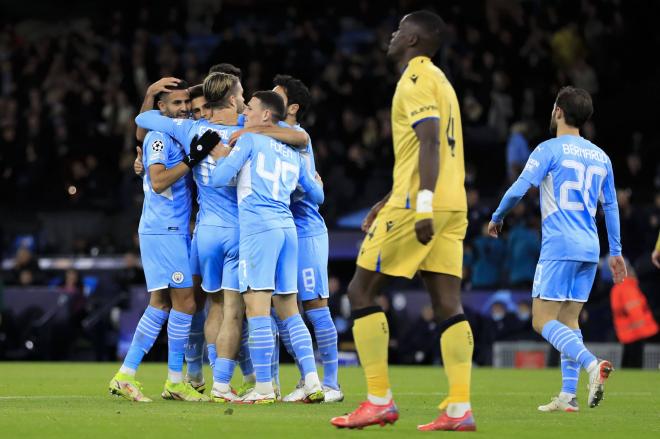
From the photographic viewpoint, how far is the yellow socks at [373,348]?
7.50m

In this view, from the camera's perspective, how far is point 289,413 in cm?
866

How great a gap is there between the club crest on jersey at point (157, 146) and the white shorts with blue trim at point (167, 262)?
27.3 inches

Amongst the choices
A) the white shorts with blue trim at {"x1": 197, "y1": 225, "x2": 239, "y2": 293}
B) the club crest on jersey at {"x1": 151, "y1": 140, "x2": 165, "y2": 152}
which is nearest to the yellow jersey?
the white shorts with blue trim at {"x1": 197, "y1": 225, "x2": 239, "y2": 293}

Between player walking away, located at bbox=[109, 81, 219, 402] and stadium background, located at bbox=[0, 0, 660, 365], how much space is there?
389 inches

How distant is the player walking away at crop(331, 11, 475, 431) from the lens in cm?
740

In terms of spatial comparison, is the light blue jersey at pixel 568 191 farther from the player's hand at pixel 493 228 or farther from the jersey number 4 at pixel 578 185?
the player's hand at pixel 493 228

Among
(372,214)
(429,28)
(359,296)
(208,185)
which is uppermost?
(429,28)

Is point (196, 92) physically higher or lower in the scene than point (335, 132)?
lower

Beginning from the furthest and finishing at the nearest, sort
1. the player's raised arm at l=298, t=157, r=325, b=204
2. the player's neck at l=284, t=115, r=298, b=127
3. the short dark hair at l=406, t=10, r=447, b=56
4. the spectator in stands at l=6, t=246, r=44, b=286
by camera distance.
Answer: the spectator in stands at l=6, t=246, r=44, b=286, the player's neck at l=284, t=115, r=298, b=127, the player's raised arm at l=298, t=157, r=325, b=204, the short dark hair at l=406, t=10, r=447, b=56

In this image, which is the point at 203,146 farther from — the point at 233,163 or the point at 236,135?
the point at 233,163

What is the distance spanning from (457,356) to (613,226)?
3.20m

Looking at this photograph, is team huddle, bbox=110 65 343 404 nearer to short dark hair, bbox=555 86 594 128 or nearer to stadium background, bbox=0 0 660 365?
short dark hair, bbox=555 86 594 128

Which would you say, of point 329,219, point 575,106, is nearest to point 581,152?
point 575,106

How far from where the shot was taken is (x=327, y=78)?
85.1ft
